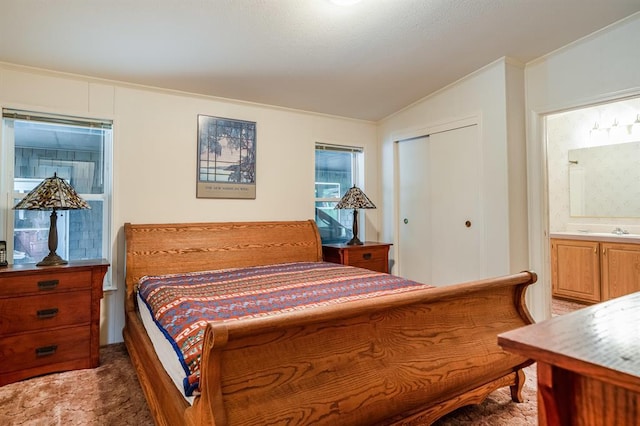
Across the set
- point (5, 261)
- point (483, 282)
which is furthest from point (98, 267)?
point (483, 282)

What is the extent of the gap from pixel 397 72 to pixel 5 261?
3.42 m

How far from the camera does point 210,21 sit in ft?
7.16

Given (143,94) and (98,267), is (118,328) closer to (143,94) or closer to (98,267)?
(98,267)

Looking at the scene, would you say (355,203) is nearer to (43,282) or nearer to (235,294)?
(235,294)

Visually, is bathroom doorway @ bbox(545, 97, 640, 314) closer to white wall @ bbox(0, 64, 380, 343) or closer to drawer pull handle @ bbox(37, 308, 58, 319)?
white wall @ bbox(0, 64, 380, 343)

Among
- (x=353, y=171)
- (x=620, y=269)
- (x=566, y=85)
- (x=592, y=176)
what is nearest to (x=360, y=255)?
(x=353, y=171)

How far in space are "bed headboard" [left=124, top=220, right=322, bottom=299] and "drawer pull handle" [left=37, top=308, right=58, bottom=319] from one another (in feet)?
1.49

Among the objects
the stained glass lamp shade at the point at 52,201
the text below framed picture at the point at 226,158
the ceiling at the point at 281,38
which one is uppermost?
the ceiling at the point at 281,38

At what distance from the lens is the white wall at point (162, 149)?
2.66 metres

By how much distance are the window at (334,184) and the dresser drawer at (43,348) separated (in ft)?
8.03

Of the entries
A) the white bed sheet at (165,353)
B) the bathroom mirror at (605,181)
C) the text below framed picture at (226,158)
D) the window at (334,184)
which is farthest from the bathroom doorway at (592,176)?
the white bed sheet at (165,353)

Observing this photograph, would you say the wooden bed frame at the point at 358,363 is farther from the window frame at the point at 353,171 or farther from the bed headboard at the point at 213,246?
the window frame at the point at 353,171

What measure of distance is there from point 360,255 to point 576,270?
2597 mm

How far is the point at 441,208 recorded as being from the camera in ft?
11.7
